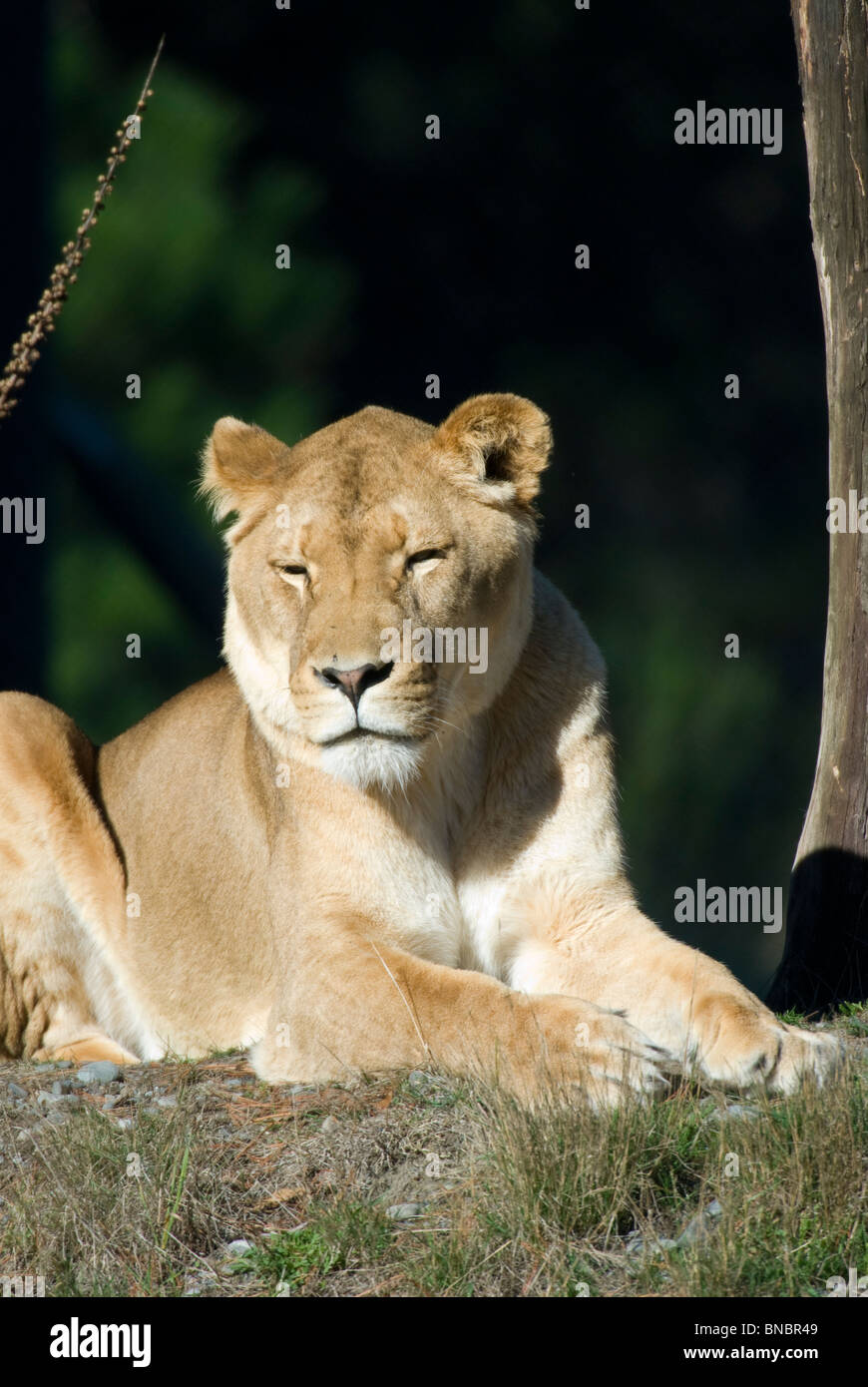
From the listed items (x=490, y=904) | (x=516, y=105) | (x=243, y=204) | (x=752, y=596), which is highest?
(x=516, y=105)

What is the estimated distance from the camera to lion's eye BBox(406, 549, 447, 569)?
369cm

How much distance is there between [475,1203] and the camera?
2.81 m

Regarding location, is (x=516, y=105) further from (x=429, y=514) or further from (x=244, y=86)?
(x=429, y=514)

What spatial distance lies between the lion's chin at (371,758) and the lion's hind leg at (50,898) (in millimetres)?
1448

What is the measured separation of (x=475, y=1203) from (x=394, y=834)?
4.08 feet

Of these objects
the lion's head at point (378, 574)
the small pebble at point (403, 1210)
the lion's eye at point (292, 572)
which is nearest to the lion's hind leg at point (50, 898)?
the lion's head at point (378, 574)

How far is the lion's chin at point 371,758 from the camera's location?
11.6ft

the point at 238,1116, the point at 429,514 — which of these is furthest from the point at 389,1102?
the point at 429,514

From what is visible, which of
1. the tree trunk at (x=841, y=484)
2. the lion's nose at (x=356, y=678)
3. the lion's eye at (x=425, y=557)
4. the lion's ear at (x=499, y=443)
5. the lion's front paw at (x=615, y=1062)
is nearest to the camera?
the lion's front paw at (x=615, y=1062)

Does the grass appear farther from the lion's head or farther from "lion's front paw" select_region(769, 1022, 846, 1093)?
the lion's head

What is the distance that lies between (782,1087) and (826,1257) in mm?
644

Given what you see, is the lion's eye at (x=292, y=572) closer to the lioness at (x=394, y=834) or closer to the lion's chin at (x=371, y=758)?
the lioness at (x=394, y=834)

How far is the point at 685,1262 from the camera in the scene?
8.30ft

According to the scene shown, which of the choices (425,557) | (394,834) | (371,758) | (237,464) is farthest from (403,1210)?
(237,464)
